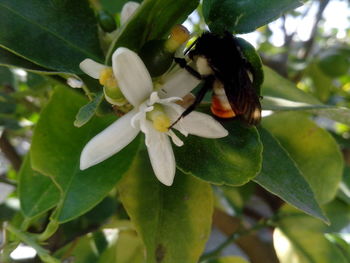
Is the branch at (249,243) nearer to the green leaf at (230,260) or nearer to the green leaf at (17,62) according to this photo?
the green leaf at (230,260)

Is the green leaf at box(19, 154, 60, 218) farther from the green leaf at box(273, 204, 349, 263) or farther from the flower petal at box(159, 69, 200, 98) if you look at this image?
the green leaf at box(273, 204, 349, 263)

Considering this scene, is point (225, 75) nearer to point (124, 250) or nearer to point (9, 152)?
point (124, 250)

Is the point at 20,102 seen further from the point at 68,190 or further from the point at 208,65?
the point at 208,65

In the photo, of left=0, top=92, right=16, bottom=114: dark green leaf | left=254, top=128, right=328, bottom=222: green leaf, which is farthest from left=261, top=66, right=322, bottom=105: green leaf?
left=0, top=92, right=16, bottom=114: dark green leaf

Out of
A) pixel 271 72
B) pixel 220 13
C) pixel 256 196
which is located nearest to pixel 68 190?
pixel 220 13

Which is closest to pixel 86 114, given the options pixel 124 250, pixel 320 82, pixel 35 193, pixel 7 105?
pixel 35 193

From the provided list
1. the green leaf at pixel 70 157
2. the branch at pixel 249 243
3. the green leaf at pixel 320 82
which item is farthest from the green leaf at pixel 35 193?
the green leaf at pixel 320 82
